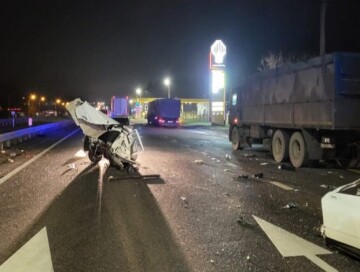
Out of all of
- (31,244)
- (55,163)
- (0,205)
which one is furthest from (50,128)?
(31,244)

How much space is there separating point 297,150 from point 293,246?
30.4 feet

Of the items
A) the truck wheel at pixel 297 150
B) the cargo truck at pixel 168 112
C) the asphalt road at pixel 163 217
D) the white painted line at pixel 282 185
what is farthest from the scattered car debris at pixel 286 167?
the cargo truck at pixel 168 112

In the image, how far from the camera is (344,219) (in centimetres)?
555

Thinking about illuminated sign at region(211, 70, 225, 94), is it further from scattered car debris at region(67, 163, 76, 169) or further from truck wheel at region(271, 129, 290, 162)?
scattered car debris at region(67, 163, 76, 169)

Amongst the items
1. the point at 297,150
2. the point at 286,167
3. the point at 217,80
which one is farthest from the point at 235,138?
the point at 217,80

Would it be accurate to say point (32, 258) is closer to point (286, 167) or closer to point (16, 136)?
point (286, 167)

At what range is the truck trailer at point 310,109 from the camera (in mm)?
13023

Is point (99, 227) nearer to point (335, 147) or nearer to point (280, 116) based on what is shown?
point (335, 147)

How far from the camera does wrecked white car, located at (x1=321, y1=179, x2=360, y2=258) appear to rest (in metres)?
5.40

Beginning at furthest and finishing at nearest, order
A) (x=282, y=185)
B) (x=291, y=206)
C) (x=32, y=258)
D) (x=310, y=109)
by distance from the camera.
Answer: (x=310, y=109) → (x=282, y=185) → (x=291, y=206) → (x=32, y=258)

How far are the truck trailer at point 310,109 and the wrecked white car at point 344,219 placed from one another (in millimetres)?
7503

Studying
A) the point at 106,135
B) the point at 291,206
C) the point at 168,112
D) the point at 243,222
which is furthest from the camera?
the point at 168,112

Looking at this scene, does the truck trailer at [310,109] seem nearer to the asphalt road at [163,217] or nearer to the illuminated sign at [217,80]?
the asphalt road at [163,217]

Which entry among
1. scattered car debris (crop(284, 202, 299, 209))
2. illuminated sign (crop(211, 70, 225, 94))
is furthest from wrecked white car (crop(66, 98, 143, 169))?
illuminated sign (crop(211, 70, 225, 94))
